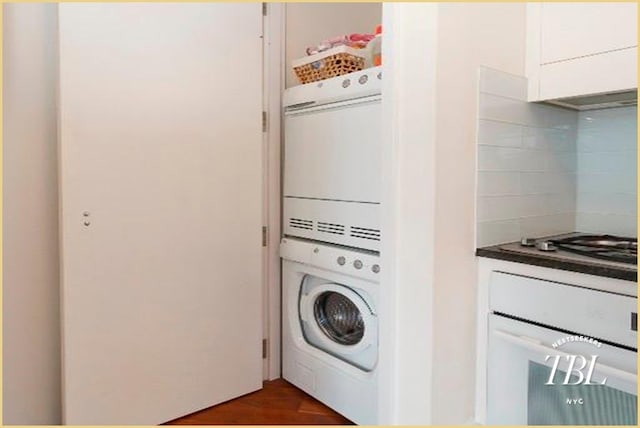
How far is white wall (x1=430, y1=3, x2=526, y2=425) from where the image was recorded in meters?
1.33

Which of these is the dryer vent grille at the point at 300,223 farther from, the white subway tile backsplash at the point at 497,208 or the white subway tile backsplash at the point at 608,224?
the white subway tile backsplash at the point at 608,224

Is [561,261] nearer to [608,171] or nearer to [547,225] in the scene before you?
[547,225]

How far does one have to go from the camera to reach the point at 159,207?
1.77 meters

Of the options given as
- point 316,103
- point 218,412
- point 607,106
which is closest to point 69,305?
point 218,412

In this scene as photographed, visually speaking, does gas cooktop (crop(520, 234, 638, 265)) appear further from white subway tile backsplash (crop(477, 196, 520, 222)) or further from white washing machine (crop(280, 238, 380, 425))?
white washing machine (crop(280, 238, 380, 425))

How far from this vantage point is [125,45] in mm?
1662

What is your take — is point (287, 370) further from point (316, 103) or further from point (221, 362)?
point (316, 103)

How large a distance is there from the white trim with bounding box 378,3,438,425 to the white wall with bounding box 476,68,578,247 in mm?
251

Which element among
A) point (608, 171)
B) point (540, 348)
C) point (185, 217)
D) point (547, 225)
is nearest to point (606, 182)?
point (608, 171)

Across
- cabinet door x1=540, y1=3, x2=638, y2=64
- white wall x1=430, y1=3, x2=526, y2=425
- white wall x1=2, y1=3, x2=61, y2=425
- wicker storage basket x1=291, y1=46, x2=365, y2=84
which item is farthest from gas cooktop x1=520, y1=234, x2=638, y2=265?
white wall x1=2, y1=3, x2=61, y2=425

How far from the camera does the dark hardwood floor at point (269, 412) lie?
74.6 inches

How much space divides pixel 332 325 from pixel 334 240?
45cm

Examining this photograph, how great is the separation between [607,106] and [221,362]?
187 centimetres

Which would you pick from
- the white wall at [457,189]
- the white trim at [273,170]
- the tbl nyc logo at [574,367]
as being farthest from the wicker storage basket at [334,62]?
the tbl nyc logo at [574,367]
